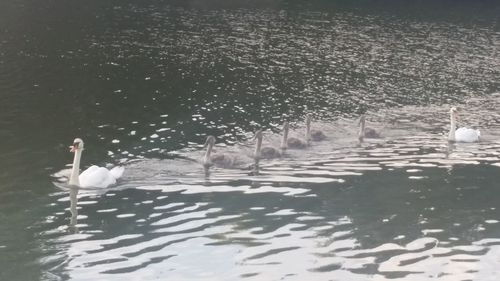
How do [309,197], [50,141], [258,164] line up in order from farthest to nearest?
[50,141], [258,164], [309,197]

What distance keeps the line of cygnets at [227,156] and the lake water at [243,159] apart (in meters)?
0.39

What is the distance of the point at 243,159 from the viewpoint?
78.3 feet

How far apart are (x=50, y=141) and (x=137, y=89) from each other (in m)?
10.1

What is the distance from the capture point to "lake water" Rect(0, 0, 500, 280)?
1648cm

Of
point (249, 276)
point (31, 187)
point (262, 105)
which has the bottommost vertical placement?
point (249, 276)

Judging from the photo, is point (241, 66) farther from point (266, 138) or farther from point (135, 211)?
point (135, 211)

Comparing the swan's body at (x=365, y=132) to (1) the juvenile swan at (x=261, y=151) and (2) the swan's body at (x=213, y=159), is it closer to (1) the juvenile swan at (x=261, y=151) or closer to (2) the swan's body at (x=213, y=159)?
(1) the juvenile swan at (x=261, y=151)

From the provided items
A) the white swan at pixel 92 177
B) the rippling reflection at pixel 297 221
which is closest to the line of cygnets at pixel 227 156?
the white swan at pixel 92 177

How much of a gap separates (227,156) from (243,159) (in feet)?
1.81

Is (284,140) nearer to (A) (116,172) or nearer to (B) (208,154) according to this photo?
(B) (208,154)

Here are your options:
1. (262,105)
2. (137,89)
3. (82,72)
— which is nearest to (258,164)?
(262,105)

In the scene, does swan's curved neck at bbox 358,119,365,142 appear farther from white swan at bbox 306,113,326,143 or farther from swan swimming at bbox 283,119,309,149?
swan swimming at bbox 283,119,309,149

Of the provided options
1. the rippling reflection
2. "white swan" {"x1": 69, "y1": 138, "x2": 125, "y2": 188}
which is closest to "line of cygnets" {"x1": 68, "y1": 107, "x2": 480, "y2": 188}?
"white swan" {"x1": 69, "y1": 138, "x2": 125, "y2": 188}

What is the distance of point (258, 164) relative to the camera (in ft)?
76.9
